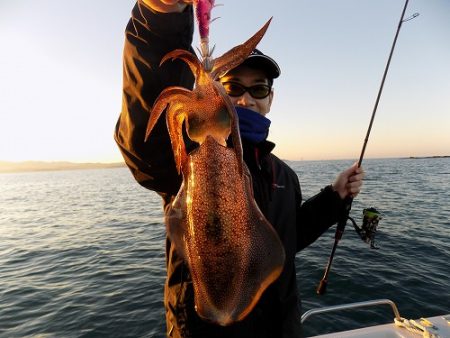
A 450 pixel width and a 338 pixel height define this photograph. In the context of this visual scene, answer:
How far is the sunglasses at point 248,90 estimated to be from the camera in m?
2.62

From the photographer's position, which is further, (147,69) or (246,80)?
(246,80)

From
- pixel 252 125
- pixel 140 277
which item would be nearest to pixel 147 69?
pixel 252 125

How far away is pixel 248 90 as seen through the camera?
8.70ft

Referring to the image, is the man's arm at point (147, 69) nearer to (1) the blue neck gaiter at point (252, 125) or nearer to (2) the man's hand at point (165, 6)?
(2) the man's hand at point (165, 6)

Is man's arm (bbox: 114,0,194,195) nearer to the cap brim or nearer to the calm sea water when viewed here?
the cap brim

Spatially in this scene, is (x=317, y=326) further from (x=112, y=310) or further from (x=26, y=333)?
(x=26, y=333)

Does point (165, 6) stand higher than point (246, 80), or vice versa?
point (165, 6)

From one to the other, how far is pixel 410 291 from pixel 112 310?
8255 millimetres

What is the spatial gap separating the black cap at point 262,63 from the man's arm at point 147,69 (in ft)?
3.00

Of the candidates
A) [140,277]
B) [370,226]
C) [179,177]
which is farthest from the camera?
[140,277]

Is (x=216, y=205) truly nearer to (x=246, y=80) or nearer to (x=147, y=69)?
(x=147, y=69)

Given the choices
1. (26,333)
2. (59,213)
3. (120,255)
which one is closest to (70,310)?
(26,333)

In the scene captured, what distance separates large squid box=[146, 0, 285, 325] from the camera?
49.1 inches

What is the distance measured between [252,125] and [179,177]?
2.26 ft
